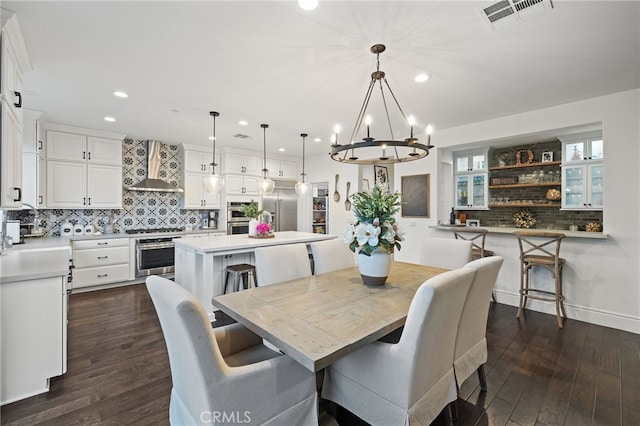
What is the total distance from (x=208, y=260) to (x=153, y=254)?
7.71ft

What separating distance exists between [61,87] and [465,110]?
4594mm

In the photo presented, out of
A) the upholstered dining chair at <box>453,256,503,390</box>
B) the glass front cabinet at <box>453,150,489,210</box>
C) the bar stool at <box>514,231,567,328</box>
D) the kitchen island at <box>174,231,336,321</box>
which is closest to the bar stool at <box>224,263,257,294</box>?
the kitchen island at <box>174,231,336,321</box>

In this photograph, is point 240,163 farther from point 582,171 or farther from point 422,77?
point 582,171

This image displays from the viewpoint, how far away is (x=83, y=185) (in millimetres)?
4516

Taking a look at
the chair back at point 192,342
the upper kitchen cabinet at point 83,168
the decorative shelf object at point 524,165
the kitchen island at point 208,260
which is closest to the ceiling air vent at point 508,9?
the chair back at point 192,342

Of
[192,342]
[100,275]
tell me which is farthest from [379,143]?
[100,275]

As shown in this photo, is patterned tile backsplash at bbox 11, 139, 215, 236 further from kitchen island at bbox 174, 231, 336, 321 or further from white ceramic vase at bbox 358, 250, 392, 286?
white ceramic vase at bbox 358, 250, 392, 286

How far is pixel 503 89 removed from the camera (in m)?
2.96

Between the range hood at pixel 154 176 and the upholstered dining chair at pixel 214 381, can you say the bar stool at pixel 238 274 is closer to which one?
the upholstered dining chair at pixel 214 381

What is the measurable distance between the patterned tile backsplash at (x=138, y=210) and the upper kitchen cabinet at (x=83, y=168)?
0.35 metres

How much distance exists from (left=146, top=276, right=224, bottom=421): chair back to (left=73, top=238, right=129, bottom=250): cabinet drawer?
426 cm

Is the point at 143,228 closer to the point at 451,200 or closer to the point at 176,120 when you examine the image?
the point at 176,120

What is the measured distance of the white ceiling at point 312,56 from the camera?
1.82 m

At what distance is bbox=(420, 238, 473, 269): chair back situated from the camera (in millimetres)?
2787
